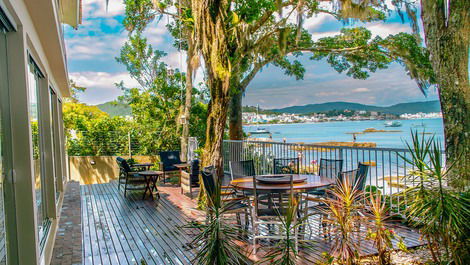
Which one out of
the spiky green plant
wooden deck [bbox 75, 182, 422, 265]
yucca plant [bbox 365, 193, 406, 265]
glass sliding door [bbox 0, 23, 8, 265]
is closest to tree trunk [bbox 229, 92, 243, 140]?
wooden deck [bbox 75, 182, 422, 265]

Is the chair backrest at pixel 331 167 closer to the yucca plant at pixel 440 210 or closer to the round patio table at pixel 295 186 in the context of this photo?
the round patio table at pixel 295 186

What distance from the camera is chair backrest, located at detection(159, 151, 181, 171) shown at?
31.7 ft

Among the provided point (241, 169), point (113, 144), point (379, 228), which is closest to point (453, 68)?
point (379, 228)

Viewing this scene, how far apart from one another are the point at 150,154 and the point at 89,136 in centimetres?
229

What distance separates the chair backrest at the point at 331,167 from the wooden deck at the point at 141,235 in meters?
0.75

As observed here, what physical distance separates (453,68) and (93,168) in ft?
37.4

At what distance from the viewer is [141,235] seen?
4.66 meters

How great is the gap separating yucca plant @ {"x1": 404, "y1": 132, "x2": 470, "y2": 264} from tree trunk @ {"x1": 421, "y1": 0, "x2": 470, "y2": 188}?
1358mm

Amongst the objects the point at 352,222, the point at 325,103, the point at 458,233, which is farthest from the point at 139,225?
the point at 325,103

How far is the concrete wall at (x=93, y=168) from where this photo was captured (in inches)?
467

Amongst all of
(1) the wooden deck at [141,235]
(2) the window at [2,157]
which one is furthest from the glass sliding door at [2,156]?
(1) the wooden deck at [141,235]

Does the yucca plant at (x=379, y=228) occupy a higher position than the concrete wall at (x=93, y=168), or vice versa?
the yucca plant at (x=379, y=228)

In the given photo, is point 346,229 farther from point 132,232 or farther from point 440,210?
point 132,232

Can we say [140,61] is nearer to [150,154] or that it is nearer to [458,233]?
[150,154]
